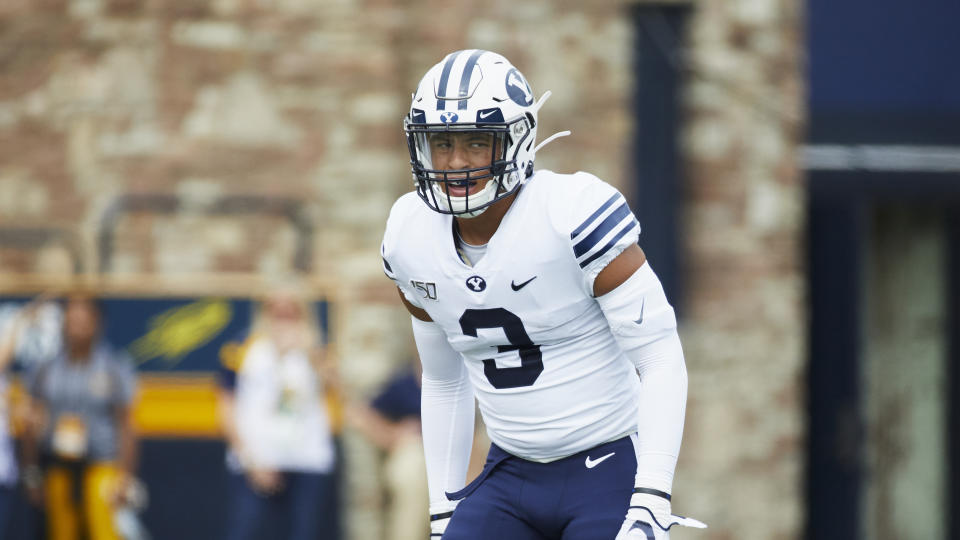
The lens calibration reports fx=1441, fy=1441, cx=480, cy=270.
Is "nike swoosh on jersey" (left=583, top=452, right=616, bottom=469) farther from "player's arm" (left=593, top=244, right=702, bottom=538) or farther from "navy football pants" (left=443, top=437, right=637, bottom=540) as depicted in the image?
"player's arm" (left=593, top=244, right=702, bottom=538)

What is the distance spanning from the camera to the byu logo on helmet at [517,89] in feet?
12.2

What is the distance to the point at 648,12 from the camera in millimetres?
9078

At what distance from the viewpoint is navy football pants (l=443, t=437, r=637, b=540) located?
3.74m

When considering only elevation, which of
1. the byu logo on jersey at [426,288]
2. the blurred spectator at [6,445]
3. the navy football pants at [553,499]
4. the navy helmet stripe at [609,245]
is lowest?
the blurred spectator at [6,445]

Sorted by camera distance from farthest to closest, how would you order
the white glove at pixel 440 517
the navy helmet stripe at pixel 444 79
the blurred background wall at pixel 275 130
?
1. the blurred background wall at pixel 275 130
2. the white glove at pixel 440 517
3. the navy helmet stripe at pixel 444 79

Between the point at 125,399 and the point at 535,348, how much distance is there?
554cm

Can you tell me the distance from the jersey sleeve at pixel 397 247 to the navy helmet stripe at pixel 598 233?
1.74ft

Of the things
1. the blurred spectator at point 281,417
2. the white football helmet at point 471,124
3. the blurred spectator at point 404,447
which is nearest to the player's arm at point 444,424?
the white football helmet at point 471,124

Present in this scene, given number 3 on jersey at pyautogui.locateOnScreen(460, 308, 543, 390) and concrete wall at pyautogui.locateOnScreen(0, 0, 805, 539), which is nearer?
number 3 on jersey at pyautogui.locateOnScreen(460, 308, 543, 390)

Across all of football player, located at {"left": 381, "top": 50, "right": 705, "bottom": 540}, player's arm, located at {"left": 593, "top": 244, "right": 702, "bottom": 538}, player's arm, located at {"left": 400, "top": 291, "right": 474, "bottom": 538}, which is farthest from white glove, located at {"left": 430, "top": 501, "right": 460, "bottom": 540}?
player's arm, located at {"left": 593, "top": 244, "right": 702, "bottom": 538}

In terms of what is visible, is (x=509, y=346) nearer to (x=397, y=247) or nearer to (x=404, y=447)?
(x=397, y=247)

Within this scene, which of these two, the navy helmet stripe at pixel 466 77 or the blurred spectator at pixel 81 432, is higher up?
the navy helmet stripe at pixel 466 77

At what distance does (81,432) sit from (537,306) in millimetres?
5848

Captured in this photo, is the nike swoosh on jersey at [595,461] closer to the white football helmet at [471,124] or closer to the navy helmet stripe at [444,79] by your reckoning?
the white football helmet at [471,124]
